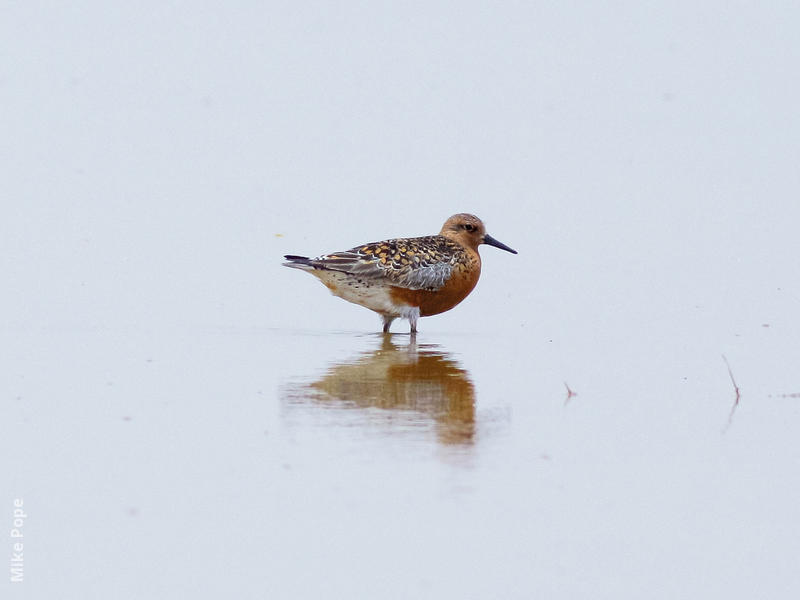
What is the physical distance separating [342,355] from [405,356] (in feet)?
2.01

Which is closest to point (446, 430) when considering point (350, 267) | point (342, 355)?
point (342, 355)

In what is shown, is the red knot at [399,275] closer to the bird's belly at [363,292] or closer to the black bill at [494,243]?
the bird's belly at [363,292]

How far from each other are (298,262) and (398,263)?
1079 millimetres

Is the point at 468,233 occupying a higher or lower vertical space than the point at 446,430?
higher

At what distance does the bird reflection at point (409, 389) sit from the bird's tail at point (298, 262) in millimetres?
1525

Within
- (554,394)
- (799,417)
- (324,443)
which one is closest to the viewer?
(324,443)

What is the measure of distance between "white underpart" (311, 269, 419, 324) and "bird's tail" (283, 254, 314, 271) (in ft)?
0.51

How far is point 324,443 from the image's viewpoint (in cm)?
762

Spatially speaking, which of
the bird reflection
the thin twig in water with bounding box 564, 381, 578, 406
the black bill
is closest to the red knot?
the black bill

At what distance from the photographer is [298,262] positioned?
42.2ft

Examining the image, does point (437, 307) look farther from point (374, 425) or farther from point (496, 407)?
point (374, 425)

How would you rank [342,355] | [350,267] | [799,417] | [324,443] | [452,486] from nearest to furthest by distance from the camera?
[452,486], [324,443], [799,417], [342,355], [350,267]

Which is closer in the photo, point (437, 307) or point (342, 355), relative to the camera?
point (342, 355)

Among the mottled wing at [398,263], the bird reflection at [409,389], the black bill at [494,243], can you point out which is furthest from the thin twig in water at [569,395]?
the black bill at [494,243]
